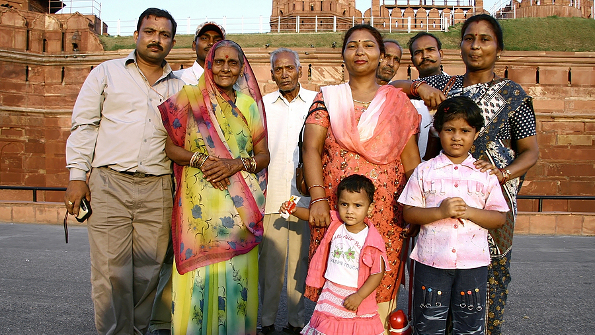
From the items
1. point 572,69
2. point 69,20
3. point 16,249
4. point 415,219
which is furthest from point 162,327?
point 69,20

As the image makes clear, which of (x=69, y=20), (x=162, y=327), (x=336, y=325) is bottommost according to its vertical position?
(x=162, y=327)

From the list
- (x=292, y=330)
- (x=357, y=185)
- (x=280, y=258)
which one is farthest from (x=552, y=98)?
(x=357, y=185)

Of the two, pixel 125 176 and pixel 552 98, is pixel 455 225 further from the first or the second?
pixel 552 98

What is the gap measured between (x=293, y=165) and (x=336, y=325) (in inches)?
72.6

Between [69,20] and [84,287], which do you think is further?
[69,20]

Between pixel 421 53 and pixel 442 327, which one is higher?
pixel 421 53

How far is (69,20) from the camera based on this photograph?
13953mm

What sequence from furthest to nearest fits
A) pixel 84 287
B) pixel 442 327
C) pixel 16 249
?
pixel 16 249 → pixel 84 287 → pixel 442 327

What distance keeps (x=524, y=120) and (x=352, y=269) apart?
1.32 metres

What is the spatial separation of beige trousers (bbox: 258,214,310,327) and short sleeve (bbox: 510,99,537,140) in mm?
1868

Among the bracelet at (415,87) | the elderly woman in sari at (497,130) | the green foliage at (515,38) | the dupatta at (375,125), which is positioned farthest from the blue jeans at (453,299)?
the green foliage at (515,38)

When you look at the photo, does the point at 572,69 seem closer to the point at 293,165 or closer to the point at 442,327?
the point at 293,165

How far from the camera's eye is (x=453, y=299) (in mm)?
2592

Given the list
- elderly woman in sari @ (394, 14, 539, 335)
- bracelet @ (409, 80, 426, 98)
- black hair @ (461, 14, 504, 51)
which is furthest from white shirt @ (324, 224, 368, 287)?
black hair @ (461, 14, 504, 51)
